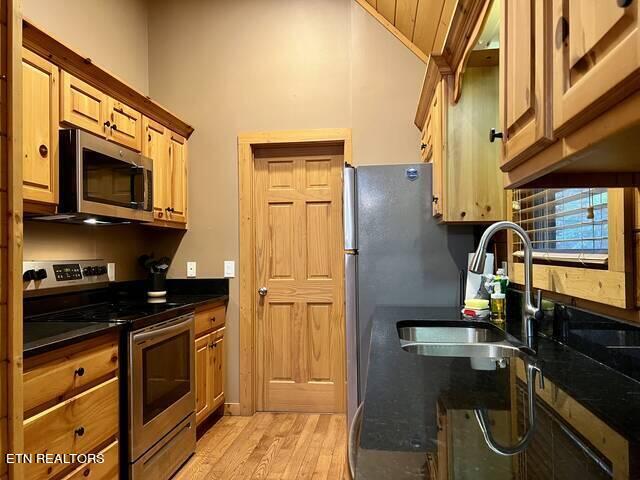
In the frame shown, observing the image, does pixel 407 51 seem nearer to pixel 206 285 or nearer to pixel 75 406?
pixel 206 285

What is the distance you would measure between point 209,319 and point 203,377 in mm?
377

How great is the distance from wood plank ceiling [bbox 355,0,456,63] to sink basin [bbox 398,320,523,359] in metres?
1.73

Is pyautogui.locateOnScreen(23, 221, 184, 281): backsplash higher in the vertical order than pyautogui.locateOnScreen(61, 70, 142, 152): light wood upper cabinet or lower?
lower

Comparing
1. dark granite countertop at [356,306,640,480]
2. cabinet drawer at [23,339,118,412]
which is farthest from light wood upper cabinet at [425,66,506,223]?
cabinet drawer at [23,339,118,412]

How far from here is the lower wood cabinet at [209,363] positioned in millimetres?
2746

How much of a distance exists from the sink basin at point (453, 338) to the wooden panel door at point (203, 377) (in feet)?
4.71

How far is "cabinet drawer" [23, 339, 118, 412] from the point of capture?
143 cm

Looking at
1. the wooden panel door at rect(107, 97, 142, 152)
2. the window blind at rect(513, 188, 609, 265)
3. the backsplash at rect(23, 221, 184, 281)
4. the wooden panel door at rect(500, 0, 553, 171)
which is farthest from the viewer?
the wooden panel door at rect(107, 97, 142, 152)

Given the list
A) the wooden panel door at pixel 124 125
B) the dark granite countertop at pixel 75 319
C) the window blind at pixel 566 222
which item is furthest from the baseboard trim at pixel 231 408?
the window blind at pixel 566 222

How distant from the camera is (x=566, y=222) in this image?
1462 mm

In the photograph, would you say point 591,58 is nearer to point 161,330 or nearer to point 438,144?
point 438,144

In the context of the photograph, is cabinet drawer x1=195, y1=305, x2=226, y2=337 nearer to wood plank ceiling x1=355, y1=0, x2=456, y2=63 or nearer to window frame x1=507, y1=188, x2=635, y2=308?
window frame x1=507, y1=188, x2=635, y2=308

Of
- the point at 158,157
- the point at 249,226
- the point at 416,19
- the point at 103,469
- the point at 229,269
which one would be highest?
the point at 416,19

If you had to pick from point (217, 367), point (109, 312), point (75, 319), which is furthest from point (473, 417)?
point (217, 367)
